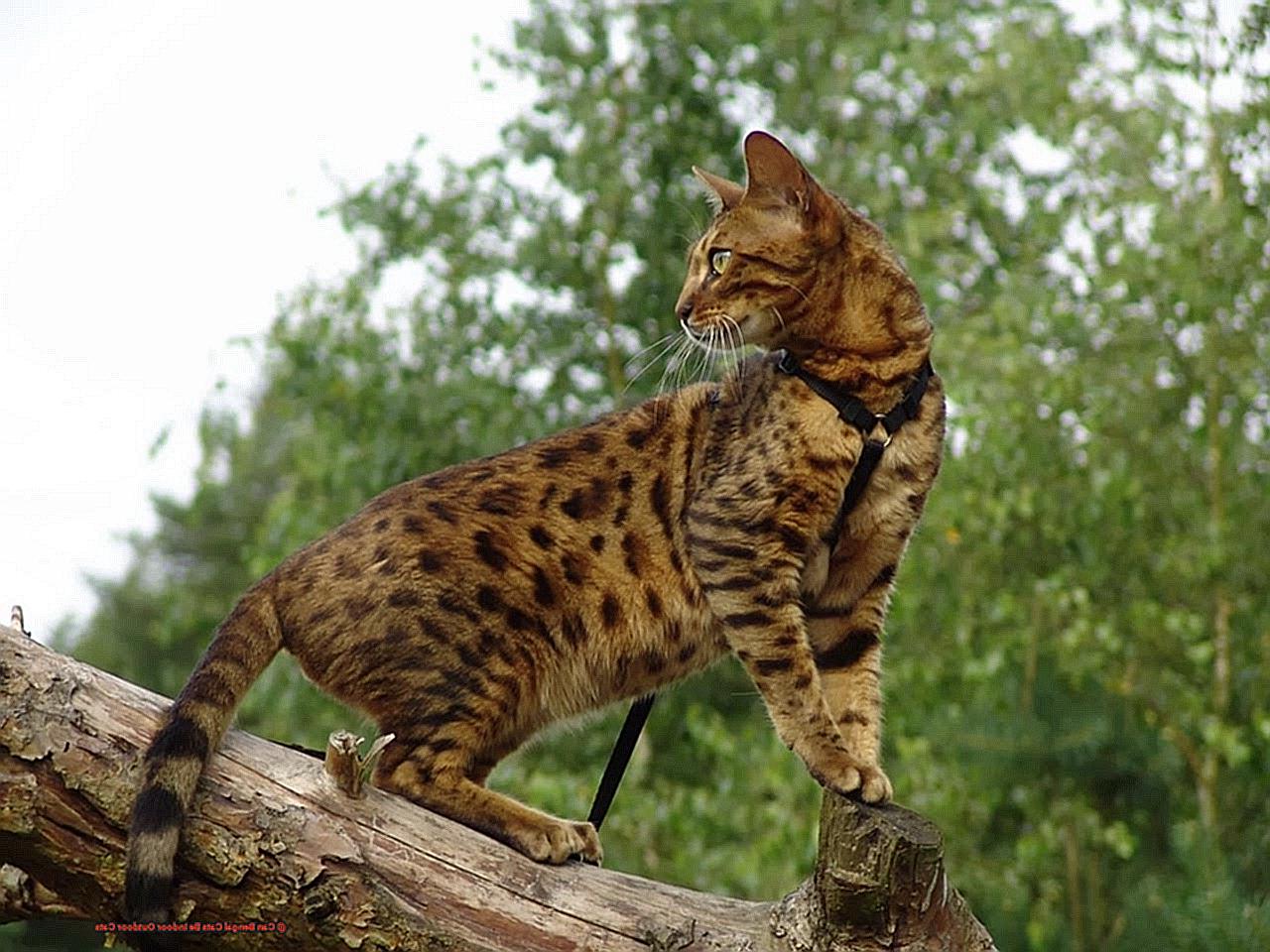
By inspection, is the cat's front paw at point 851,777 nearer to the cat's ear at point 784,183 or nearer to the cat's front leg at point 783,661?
the cat's front leg at point 783,661

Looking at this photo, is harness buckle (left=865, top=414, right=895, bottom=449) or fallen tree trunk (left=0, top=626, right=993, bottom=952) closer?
fallen tree trunk (left=0, top=626, right=993, bottom=952)

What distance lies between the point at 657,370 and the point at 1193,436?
2431 millimetres

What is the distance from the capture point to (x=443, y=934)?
2.55 metres

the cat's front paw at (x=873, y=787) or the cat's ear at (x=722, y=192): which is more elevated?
the cat's ear at (x=722, y=192)

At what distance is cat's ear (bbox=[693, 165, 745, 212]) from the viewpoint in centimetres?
341

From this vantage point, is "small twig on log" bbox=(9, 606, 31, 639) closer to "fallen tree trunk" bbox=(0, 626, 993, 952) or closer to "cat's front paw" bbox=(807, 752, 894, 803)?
"fallen tree trunk" bbox=(0, 626, 993, 952)

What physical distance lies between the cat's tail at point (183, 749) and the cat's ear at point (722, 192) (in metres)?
1.40

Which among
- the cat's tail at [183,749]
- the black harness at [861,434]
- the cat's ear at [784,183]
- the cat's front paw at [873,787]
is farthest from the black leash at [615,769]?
the cat's ear at [784,183]

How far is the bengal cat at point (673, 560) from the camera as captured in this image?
2.91 m

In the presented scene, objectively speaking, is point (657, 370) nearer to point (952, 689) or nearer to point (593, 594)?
point (952, 689)

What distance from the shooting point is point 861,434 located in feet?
10.0

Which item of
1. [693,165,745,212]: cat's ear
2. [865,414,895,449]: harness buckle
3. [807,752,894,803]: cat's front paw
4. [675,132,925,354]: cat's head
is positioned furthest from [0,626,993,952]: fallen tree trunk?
[693,165,745,212]: cat's ear

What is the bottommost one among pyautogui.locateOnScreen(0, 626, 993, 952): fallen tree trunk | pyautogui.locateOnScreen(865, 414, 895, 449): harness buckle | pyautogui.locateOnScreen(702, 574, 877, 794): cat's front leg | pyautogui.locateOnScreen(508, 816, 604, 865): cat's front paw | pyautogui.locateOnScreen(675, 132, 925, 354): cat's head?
pyautogui.locateOnScreen(0, 626, 993, 952): fallen tree trunk

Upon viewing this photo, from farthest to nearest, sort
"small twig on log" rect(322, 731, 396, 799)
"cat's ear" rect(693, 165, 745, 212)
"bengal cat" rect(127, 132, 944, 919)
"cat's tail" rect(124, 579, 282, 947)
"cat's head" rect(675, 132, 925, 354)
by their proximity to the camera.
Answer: "cat's ear" rect(693, 165, 745, 212), "cat's head" rect(675, 132, 925, 354), "bengal cat" rect(127, 132, 944, 919), "small twig on log" rect(322, 731, 396, 799), "cat's tail" rect(124, 579, 282, 947)
